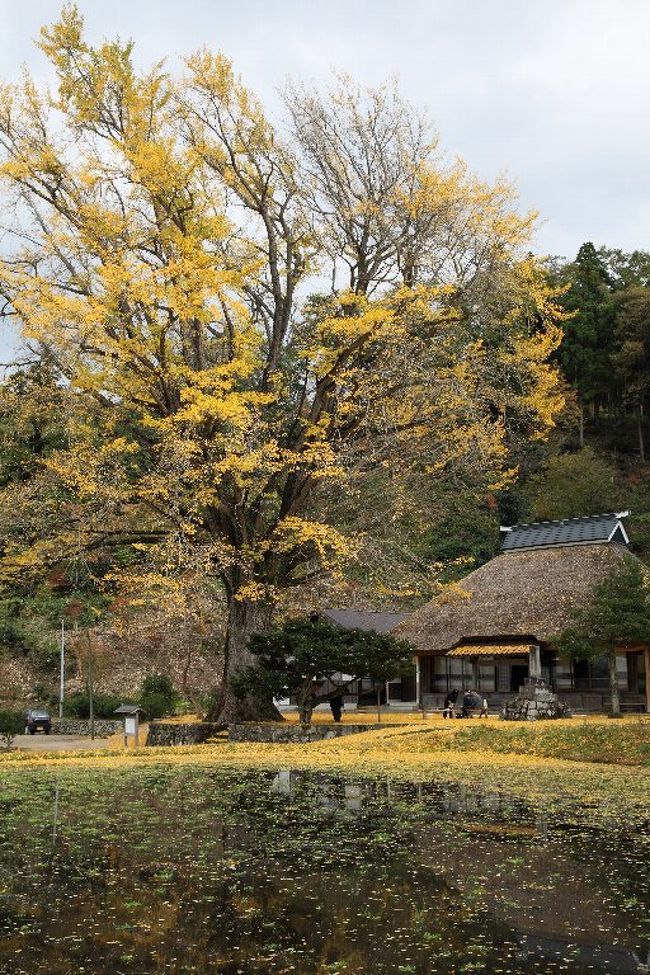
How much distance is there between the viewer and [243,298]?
Answer: 27516 mm

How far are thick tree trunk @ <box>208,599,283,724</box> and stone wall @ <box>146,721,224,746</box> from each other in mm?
514

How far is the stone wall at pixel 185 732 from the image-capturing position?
24.6m

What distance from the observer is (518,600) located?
1291 inches

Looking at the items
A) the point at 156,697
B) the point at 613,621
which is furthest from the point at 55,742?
the point at 613,621

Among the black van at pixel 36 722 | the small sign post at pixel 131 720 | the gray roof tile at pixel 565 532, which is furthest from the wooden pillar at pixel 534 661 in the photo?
the black van at pixel 36 722

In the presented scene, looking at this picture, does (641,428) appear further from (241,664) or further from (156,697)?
(241,664)

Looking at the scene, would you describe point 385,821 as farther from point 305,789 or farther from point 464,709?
point 464,709

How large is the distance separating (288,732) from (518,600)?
38.7 feet

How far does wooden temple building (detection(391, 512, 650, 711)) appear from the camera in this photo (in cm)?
3159

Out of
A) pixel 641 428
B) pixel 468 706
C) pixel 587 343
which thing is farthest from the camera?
pixel 587 343

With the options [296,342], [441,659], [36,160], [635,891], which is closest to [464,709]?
[441,659]

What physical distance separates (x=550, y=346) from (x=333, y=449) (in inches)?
239

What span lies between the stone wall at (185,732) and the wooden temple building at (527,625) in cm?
873

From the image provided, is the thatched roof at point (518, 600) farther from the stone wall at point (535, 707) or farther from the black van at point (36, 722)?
the black van at point (36, 722)
